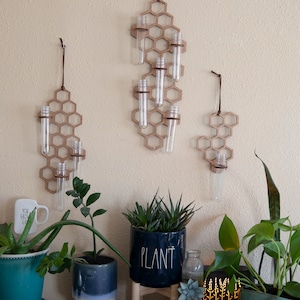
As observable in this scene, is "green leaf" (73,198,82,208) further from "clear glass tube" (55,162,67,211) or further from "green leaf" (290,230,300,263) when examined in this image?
"green leaf" (290,230,300,263)

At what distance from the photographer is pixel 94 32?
52.6 inches

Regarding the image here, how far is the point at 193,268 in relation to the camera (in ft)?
3.92

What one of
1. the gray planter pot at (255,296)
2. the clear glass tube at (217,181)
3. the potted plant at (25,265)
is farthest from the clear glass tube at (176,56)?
the gray planter pot at (255,296)

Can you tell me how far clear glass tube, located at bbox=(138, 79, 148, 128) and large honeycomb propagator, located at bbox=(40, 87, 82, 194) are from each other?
0.17 m

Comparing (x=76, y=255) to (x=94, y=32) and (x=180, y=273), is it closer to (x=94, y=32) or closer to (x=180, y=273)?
A: (x=180, y=273)

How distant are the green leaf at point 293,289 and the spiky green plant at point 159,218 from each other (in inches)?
11.6

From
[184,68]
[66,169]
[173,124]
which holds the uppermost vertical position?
[184,68]

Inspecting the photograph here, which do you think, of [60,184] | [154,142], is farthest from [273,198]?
[60,184]

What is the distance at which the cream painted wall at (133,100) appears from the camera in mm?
1302

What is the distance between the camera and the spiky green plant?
122 cm

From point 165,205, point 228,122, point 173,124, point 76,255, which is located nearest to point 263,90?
point 228,122

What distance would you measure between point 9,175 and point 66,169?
0.16 metres

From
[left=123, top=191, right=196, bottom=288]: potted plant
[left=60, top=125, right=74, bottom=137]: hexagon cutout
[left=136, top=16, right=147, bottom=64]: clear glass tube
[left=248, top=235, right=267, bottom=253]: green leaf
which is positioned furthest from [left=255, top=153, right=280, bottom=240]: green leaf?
[left=60, top=125, right=74, bottom=137]: hexagon cutout

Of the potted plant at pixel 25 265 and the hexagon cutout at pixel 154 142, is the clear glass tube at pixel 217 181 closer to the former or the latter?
the hexagon cutout at pixel 154 142
